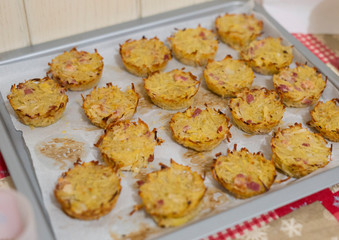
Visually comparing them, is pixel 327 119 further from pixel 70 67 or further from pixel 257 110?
pixel 70 67

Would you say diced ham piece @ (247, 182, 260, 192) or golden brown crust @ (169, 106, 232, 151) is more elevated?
golden brown crust @ (169, 106, 232, 151)

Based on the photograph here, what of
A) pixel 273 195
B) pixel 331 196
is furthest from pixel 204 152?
pixel 331 196

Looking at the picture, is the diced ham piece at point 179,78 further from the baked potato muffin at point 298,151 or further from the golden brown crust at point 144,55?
the baked potato muffin at point 298,151

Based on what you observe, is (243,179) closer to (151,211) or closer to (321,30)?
(151,211)

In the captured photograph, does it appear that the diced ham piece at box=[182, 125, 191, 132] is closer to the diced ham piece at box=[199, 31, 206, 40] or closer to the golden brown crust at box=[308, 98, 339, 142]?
the golden brown crust at box=[308, 98, 339, 142]

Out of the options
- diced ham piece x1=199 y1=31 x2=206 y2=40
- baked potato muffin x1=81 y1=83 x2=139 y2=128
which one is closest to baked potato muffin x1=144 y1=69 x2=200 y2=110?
baked potato muffin x1=81 y1=83 x2=139 y2=128
